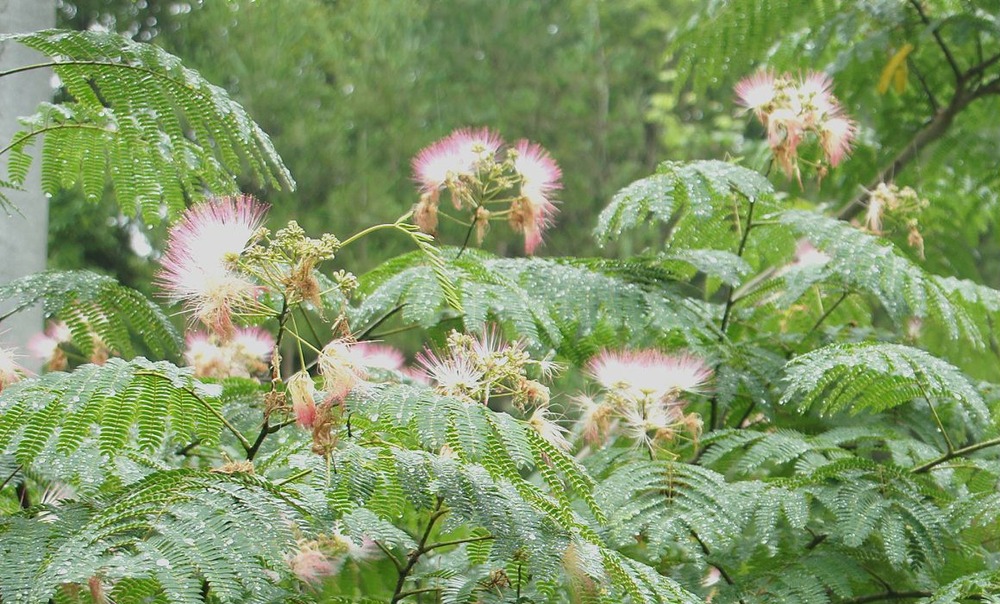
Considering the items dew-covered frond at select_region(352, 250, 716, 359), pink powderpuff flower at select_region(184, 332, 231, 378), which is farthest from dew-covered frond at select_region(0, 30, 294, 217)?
pink powderpuff flower at select_region(184, 332, 231, 378)

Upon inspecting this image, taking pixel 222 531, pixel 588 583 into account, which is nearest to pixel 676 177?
pixel 588 583

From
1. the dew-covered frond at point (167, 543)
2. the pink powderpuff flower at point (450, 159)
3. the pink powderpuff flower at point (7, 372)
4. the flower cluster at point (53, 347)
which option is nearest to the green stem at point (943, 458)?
the pink powderpuff flower at point (450, 159)

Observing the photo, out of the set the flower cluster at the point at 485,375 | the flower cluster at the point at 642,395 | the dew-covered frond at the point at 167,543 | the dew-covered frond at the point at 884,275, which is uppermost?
the dew-covered frond at the point at 884,275

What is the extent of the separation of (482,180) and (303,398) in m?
1.26

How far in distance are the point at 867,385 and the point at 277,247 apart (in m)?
1.49

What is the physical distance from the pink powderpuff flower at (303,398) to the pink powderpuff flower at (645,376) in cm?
100

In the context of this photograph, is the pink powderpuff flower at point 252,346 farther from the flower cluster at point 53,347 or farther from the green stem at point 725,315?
the green stem at point 725,315

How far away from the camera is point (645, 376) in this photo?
8.67ft

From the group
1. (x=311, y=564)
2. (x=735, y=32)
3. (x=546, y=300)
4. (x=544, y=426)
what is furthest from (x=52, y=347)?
(x=735, y=32)

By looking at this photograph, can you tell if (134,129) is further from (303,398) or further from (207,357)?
(303,398)

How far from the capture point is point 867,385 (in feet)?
9.14

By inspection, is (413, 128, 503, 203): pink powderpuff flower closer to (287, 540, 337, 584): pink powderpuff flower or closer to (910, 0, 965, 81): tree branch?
(287, 540, 337, 584): pink powderpuff flower

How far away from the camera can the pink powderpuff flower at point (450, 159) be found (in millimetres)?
2838

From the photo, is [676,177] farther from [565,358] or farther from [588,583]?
[588,583]
